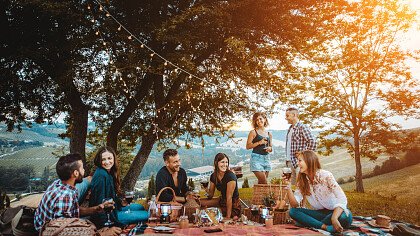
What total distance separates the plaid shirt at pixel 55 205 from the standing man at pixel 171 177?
5.48 ft

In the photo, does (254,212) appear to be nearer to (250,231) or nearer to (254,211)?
(254,211)

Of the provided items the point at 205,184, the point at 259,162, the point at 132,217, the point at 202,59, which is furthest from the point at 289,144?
the point at 202,59

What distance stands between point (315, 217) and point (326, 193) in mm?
441

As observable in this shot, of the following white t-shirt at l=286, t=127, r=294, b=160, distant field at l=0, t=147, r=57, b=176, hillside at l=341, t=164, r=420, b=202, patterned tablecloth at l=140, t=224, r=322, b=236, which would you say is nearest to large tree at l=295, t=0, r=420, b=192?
hillside at l=341, t=164, r=420, b=202

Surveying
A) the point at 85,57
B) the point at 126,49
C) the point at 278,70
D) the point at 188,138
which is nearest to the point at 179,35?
the point at 126,49

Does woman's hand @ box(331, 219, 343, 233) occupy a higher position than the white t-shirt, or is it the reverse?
the white t-shirt

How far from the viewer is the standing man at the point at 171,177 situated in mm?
5207

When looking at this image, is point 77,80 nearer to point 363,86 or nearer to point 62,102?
point 62,102

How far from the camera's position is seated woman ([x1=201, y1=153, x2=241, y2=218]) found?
5.28 metres

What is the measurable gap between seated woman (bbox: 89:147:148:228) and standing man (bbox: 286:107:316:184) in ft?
9.39

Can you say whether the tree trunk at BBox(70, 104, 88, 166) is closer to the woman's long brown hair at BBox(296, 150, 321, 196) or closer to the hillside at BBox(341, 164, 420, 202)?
the woman's long brown hair at BBox(296, 150, 321, 196)

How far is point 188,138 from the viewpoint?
12.8 metres

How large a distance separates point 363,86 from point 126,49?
11.0 metres

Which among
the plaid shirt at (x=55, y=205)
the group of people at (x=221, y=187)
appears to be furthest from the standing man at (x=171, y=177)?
the plaid shirt at (x=55, y=205)
